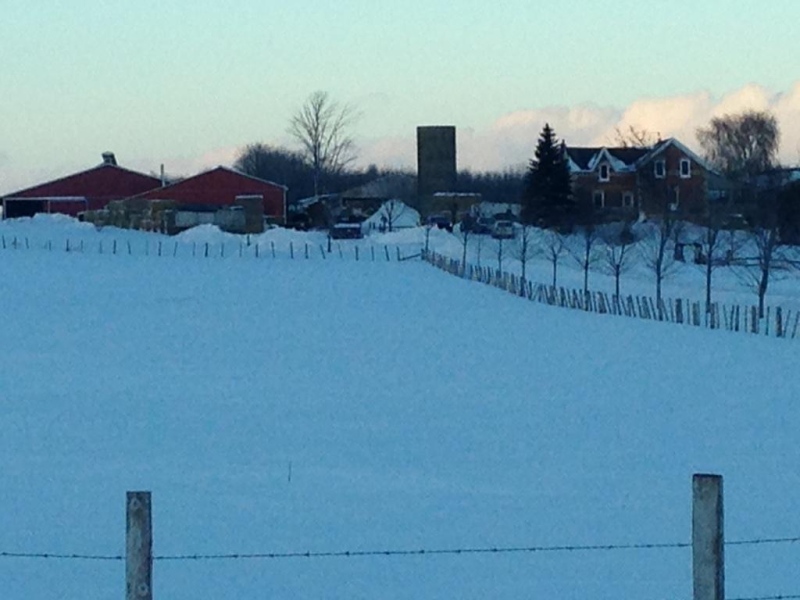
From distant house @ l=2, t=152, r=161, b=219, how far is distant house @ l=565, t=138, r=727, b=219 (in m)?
26.1

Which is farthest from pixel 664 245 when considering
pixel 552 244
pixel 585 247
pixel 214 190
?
pixel 214 190

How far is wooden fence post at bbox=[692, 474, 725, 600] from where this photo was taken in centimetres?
720

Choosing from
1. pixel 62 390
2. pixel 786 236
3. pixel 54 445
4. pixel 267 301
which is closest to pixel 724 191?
pixel 786 236

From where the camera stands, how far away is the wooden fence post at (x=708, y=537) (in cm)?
720

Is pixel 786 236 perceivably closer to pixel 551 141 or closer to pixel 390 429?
pixel 551 141

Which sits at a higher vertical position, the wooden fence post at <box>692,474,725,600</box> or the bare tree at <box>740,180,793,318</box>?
the wooden fence post at <box>692,474,725,600</box>

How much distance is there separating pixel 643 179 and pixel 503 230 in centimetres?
1278

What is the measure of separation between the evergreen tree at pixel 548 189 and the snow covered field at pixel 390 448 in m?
35.7

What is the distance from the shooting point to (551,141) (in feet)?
266

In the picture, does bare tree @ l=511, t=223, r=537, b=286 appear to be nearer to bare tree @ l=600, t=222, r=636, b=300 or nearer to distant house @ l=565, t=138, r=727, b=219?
bare tree @ l=600, t=222, r=636, b=300

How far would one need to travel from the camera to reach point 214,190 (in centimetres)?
9038

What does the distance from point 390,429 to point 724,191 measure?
7420cm

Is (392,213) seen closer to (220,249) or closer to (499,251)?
(220,249)

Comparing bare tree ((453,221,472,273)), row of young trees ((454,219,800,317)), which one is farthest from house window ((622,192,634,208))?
bare tree ((453,221,472,273))
